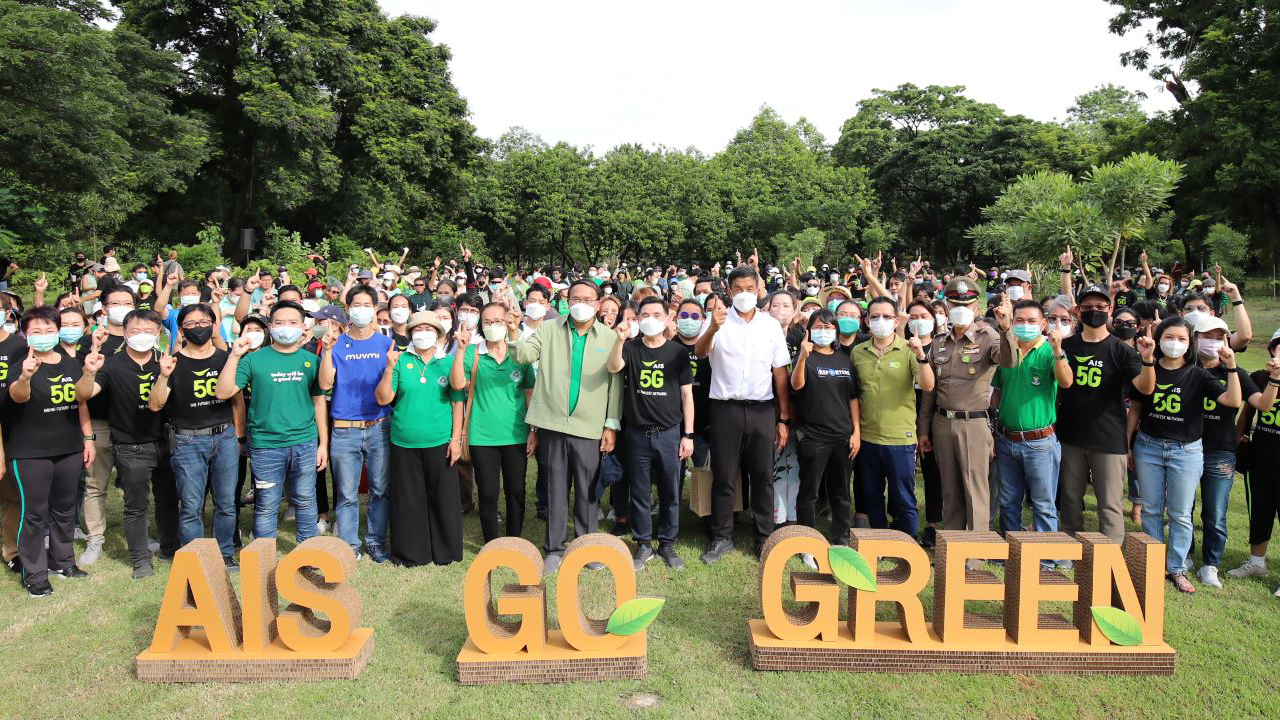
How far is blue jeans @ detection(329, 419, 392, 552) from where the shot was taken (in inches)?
241

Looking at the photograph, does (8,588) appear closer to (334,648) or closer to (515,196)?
(334,648)

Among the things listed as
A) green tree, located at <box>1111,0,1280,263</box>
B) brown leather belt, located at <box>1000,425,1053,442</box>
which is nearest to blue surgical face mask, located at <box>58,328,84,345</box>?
brown leather belt, located at <box>1000,425,1053,442</box>

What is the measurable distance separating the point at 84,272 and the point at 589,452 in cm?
1744

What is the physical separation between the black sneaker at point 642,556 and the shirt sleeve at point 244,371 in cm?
337

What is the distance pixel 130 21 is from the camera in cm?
2523

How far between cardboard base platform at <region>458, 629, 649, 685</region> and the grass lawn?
0.06m

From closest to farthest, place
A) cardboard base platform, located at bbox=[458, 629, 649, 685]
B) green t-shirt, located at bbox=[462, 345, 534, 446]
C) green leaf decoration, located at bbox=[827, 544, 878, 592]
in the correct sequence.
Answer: cardboard base platform, located at bbox=[458, 629, 649, 685] → green leaf decoration, located at bbox=[827, 544, 878, 592] → green t-shirt, located at bbox=[462, 345, 534, 446]

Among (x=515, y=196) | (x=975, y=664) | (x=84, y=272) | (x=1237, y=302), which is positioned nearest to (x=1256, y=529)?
(x=1237, y=302)

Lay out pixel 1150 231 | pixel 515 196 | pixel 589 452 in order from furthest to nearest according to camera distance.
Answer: pixel 515 196 → pixel 1150 231 → pixel 589 452

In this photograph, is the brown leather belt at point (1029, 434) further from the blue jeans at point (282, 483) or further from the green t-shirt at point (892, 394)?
the blue jeans at point (282, 483)

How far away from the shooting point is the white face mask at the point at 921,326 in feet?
20.4

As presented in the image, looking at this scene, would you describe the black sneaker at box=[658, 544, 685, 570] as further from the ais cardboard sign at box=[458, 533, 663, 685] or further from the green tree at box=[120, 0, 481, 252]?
the green tree at box=[120, 0, 481, 252]

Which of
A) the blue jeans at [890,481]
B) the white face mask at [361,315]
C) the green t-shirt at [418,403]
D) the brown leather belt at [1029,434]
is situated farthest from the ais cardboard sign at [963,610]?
the white face mask at [361,315]

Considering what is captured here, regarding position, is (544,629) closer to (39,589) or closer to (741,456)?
(741,456)
